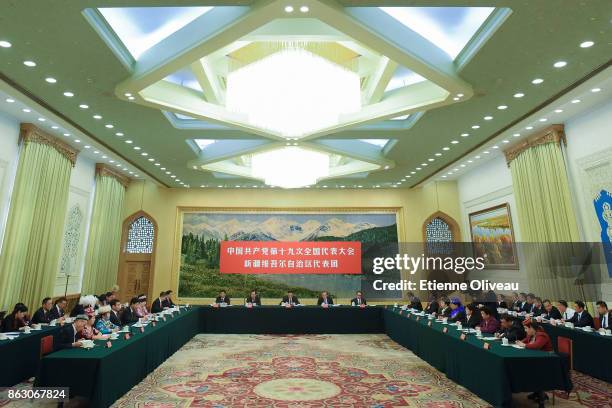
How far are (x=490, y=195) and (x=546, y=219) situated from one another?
293cm

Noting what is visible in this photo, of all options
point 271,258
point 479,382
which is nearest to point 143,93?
point 479,382

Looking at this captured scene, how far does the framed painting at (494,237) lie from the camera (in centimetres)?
1023

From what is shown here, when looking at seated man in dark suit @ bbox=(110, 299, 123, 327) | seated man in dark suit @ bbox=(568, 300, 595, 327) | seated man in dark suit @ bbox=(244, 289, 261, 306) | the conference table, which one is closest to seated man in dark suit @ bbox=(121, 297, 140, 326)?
seated man in dark suit @ bbox=(110, 299, 123, 327)

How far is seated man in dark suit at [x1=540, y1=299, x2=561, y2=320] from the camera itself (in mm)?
7223

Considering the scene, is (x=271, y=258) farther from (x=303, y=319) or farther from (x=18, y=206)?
(x=18, y=206)

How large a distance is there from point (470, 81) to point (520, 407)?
4610 millimetres

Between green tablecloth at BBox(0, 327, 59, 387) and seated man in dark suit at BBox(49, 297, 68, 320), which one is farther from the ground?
seated man in dark suit at BBox(49, 297, 68, 320)

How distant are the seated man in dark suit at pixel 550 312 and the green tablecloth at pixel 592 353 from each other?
107 centimetres

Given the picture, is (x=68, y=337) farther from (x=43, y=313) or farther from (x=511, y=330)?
(x=511, y=330)

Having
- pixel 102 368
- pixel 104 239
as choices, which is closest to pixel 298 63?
pixel 102 368

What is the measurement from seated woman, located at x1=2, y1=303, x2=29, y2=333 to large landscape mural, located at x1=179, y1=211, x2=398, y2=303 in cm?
716

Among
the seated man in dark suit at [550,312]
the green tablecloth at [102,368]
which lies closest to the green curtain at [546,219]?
the seated man in dark suit at [550,312]

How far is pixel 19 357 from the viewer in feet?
16.7

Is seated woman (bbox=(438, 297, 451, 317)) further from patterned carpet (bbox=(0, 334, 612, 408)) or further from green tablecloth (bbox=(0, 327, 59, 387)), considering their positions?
green tablecloth (bbox=(0, 327, 59, 387))
